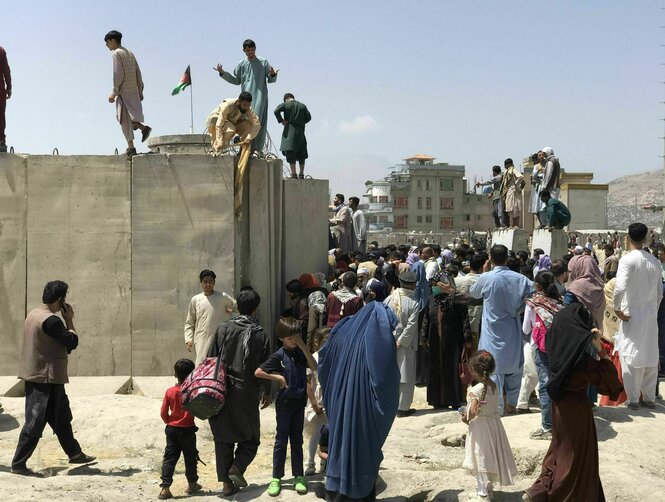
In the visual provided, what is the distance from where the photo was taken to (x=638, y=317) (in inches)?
300

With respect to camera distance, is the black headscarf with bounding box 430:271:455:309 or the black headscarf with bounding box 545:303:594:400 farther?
the black headscarf with bounding box 430:271:455:309

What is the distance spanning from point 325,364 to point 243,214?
14.3 feet

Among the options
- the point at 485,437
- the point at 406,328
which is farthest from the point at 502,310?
the point at 485,437

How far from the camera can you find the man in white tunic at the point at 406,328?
27.1 feet

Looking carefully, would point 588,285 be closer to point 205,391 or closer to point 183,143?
point 205,391

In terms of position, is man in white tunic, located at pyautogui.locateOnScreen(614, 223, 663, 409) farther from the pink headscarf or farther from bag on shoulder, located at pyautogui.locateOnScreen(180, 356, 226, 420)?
bag on shoulder, located at pyautogui.locateOnScreen(180, 356, 226, 420)

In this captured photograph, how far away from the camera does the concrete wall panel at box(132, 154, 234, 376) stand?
9.43m

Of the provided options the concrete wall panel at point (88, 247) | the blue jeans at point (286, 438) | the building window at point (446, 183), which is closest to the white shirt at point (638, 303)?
the blue jeans at point (286, 438)

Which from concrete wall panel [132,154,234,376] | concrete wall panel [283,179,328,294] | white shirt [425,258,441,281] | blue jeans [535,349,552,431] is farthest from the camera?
concrete wall panel [283,179,328,294]

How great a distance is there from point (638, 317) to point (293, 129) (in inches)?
255

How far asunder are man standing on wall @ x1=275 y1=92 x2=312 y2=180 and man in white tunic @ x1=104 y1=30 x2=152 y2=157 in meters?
2.90

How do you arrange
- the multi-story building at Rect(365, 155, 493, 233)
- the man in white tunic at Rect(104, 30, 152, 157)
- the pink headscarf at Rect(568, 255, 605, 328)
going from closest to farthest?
the pink headscarf at Rect(568, 255, 605, 328) < the man in white tunic at Rect(104, 30, 152, 157) < the multi-story building at Rect(365, 155, 493, 233)

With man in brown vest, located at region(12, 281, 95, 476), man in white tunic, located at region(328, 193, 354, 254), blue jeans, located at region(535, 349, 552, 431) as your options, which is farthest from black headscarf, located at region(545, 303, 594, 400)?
man in white tunic, located at region(328, 193, 354, 254)

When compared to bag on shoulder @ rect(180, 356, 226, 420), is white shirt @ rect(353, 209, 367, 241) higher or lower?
higher
